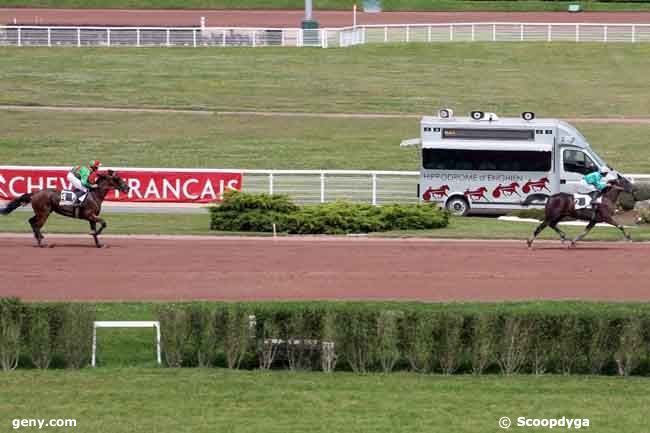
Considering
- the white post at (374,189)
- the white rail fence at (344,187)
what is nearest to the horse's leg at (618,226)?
the white post at (374,189)

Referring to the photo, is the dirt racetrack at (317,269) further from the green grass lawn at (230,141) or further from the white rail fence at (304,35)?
the white rail fence at (304,35)

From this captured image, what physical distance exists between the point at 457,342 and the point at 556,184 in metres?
17.5

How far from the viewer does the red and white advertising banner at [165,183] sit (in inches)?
1296

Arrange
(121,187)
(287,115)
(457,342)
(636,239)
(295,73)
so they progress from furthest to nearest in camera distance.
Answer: (295,73) → (287,115) → (636,239) → (121,187) → (457,342)

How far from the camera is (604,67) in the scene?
184ft

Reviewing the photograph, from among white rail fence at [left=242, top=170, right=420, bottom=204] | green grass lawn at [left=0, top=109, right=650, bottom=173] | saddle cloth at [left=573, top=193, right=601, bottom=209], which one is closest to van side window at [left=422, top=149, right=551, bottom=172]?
white rail fence at [left=242, top=170, right=420, bottom=204]

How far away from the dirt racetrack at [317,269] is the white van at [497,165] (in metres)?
5.42

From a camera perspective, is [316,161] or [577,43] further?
[577,43]

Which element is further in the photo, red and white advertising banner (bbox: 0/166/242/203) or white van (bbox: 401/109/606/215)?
red and white advertising banner (bbox: 0/166/242/203)

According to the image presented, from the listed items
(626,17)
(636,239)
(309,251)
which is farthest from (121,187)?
(626,17)

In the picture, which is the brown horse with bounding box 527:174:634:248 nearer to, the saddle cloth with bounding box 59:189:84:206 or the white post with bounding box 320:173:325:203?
the white post with bounding box 320:173:325:203

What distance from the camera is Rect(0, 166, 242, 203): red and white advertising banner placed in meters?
32.9

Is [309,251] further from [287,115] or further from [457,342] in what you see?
[287,115]

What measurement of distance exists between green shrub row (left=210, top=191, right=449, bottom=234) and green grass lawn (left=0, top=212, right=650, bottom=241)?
0.38 metres
